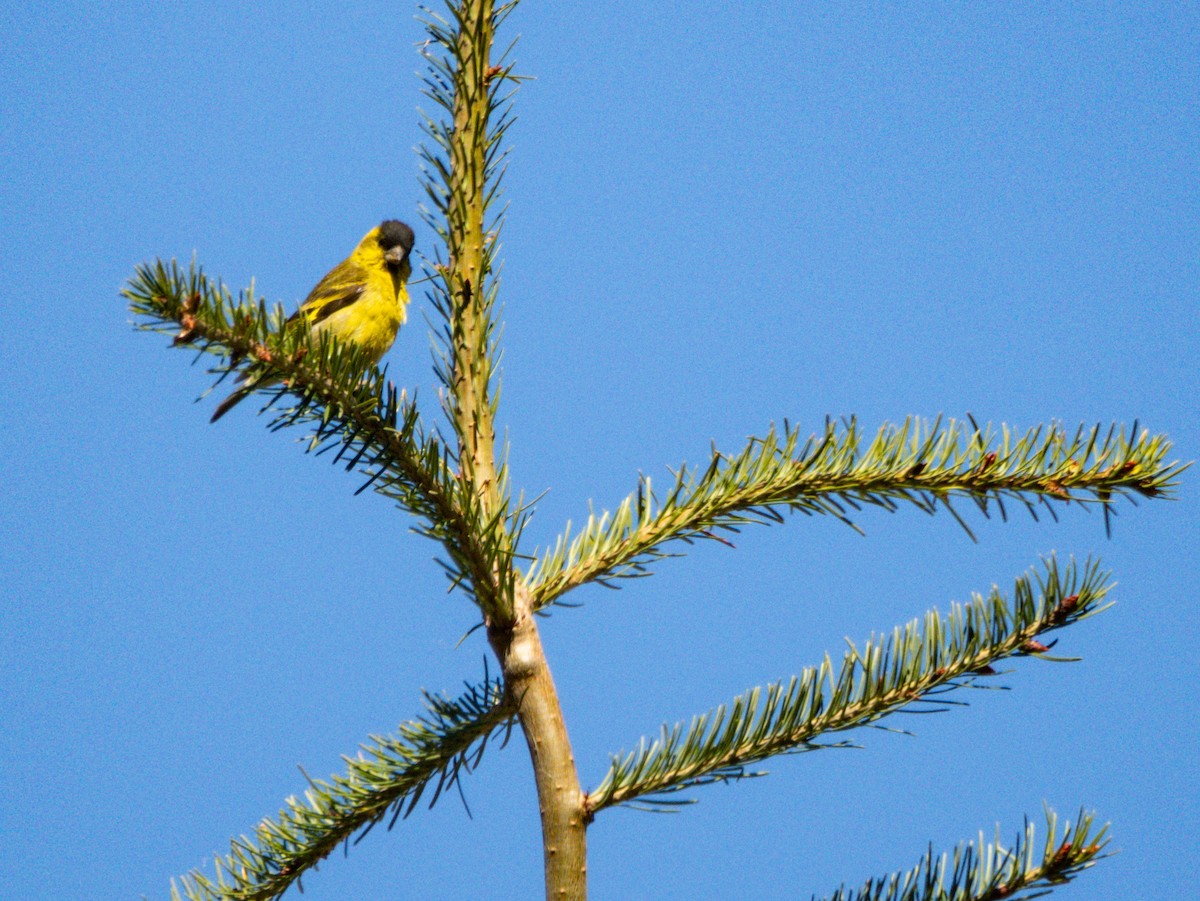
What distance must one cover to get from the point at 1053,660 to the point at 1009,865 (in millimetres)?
354

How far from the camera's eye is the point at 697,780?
6.53 ft

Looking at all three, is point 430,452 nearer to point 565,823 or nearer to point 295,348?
point 295,348

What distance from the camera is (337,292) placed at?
505cm

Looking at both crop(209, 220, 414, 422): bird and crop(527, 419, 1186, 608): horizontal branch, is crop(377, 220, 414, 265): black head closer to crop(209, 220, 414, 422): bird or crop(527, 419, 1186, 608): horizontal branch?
crop(209, 220, 414, 422): bird

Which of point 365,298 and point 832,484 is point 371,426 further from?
point 365,298

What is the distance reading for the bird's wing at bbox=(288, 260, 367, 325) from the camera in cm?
499

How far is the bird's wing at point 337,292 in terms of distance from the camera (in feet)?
16.4

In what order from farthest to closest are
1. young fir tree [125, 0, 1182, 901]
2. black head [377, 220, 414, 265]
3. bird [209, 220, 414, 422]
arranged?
black head [377, 220, 414, 265]
bird [209, 220, 414, 422]
young fir tree [125, 0, 1182, 901]

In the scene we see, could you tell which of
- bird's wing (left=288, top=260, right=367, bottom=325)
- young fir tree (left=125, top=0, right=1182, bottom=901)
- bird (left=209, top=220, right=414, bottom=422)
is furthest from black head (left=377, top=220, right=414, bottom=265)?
young fir tree (left=125, top=0, right=1182, bottom=901)

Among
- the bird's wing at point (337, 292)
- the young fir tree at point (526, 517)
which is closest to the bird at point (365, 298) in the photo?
A: the bird's wing at point (337, 292)

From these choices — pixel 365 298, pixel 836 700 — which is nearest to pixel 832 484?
pixel 836 700

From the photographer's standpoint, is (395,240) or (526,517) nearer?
(526,517)

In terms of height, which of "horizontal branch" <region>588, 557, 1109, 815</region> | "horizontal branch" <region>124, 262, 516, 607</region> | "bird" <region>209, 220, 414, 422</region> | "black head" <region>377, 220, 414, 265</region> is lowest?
"horizontal branch" <region>588, 557, 1109, 815</region>

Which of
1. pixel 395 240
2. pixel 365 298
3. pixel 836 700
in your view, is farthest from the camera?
pixel 395 240
